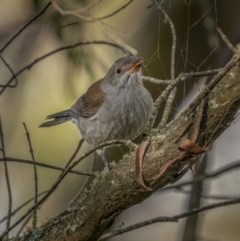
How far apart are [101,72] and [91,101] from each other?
85 centimetres

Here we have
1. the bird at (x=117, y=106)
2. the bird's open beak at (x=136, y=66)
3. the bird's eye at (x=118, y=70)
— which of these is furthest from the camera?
the bird's eye at (x=118, y=70)

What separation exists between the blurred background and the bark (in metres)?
1.10

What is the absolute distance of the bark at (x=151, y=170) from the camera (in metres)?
2.05

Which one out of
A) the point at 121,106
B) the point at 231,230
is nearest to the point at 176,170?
the point at 121,106

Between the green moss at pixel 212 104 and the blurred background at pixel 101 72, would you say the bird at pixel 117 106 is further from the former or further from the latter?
the green moss at pixel 212 104

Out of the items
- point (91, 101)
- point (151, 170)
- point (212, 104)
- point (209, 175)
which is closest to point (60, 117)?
point (91, 101)

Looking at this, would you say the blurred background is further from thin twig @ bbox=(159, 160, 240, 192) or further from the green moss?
the green moss

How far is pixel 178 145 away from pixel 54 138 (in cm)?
392

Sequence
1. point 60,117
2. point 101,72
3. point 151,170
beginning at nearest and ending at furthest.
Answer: point 151,170, point 60,117, point 101,72

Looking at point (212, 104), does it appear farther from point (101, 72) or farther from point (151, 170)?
point (101, 72)

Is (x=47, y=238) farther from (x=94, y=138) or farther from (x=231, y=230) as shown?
(x=231, y=230)

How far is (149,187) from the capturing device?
2.30m

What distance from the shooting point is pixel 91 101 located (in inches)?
184

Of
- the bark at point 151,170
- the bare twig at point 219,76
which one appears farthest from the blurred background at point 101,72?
the bare twig at point 219,76
